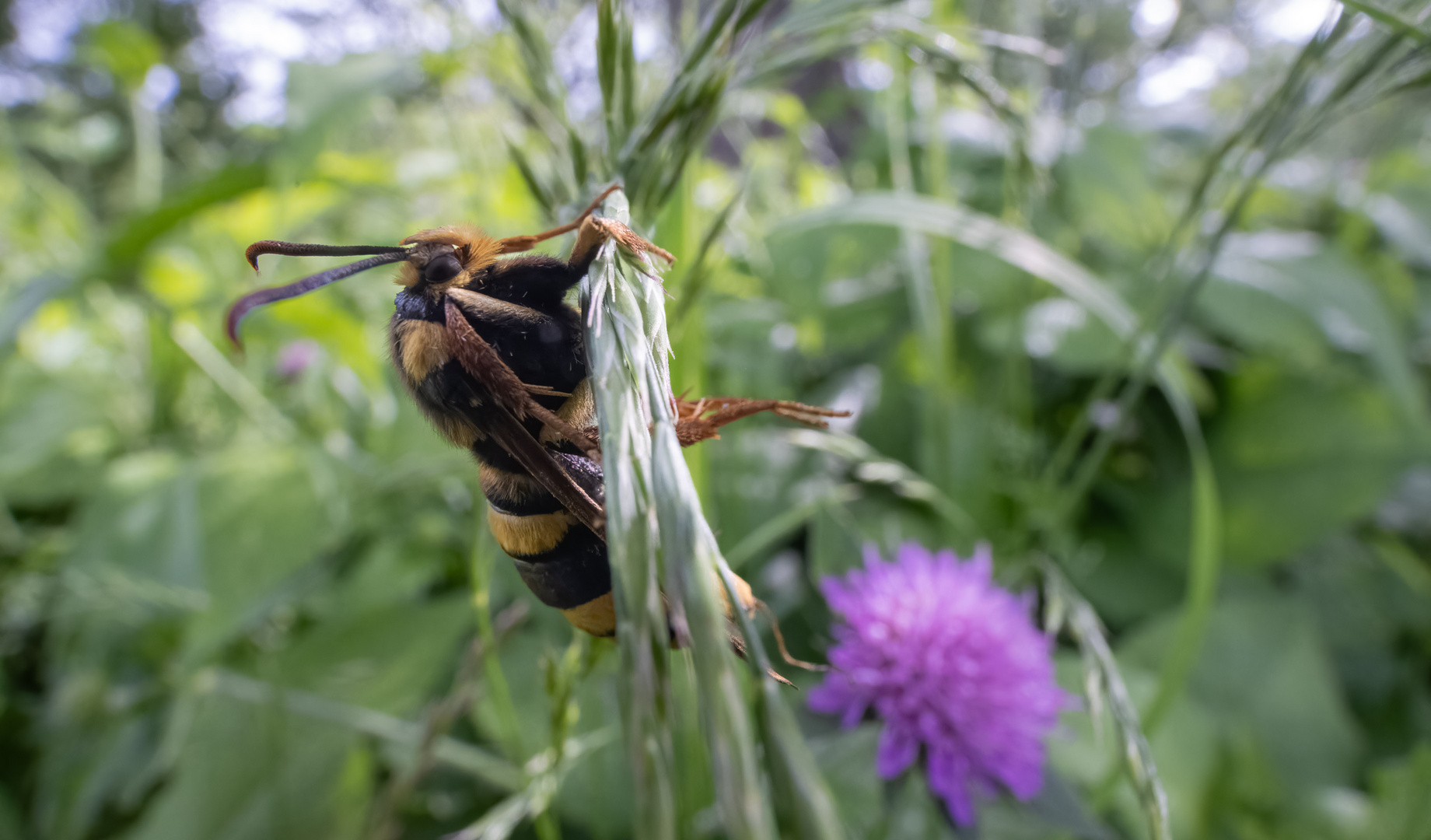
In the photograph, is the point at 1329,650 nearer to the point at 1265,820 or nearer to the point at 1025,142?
the point at 1265,820

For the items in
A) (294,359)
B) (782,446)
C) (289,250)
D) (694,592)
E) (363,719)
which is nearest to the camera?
(694,592)

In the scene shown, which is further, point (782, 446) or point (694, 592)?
point (782, 446)

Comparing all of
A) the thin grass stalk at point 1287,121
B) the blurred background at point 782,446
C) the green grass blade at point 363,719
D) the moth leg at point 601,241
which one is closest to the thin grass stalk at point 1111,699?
the blurred background at point 782,446

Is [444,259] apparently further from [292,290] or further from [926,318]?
[926,318]

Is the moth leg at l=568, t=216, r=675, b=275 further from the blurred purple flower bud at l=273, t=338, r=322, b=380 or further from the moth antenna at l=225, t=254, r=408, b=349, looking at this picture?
the blurred purple flower bud at l=273, t=338, r=322, b=380

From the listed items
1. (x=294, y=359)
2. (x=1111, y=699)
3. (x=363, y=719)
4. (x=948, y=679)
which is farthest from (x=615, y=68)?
(x=294, y=359)

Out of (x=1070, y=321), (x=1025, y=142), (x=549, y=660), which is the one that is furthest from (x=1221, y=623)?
(x=549, y=660)
